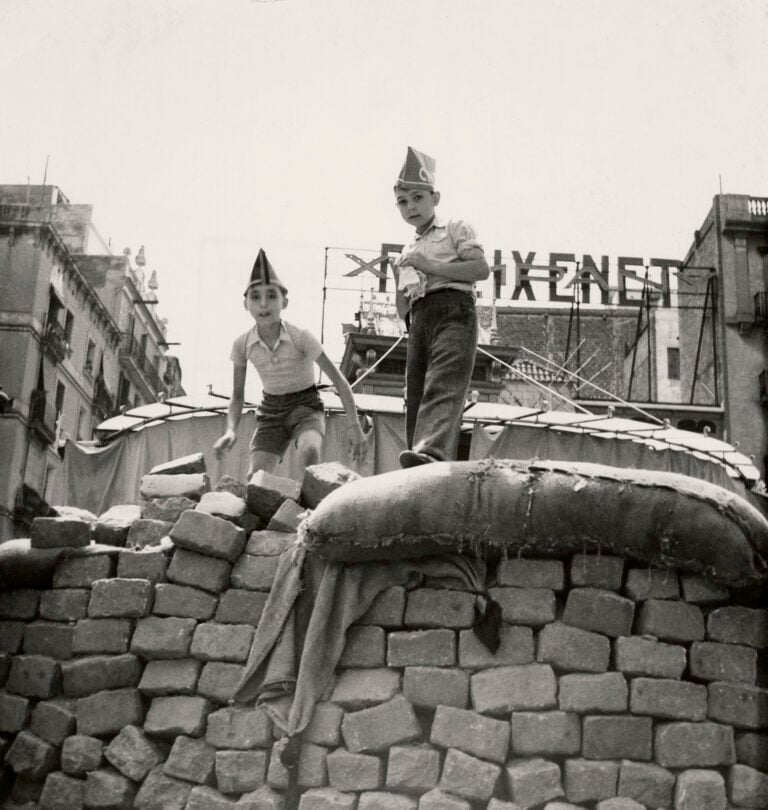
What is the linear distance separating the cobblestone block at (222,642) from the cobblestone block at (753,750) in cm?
282

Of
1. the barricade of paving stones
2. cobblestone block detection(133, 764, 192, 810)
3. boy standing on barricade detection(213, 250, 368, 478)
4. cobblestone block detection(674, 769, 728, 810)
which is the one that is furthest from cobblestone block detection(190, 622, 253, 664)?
cobblestone block detection(674, 769, 728, 810)

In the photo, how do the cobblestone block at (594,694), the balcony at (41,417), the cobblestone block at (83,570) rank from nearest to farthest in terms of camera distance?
the cobblestone block at (594,694) → the cobblestone block at (83,570) → the balcony at (41,417)

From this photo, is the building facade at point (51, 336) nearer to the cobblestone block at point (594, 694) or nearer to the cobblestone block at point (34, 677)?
the cobblestone block at point (34, 677)

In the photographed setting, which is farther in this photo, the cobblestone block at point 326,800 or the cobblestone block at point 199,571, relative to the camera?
the cobblestone block at point 199,571

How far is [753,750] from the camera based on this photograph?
5875 millimetres

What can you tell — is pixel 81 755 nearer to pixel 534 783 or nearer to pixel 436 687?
pixel 436 687

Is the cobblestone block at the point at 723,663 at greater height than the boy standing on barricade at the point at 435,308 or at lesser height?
lesser

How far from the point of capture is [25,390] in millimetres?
33312

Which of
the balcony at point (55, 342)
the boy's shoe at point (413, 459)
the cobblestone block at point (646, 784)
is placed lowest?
the cobblestone block at point (646, 784)

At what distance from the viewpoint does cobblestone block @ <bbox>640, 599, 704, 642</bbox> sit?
20.1ft

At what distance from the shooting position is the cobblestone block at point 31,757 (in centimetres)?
639

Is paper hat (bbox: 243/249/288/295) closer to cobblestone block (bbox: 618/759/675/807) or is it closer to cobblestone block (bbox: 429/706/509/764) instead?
cobblestone block (bbox: 429/706/509/764)

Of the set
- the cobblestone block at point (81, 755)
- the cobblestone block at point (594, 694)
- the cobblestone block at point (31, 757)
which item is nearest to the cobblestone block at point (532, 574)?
the cobblestone block at point (594, 694)

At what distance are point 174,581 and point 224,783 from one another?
1.29m
